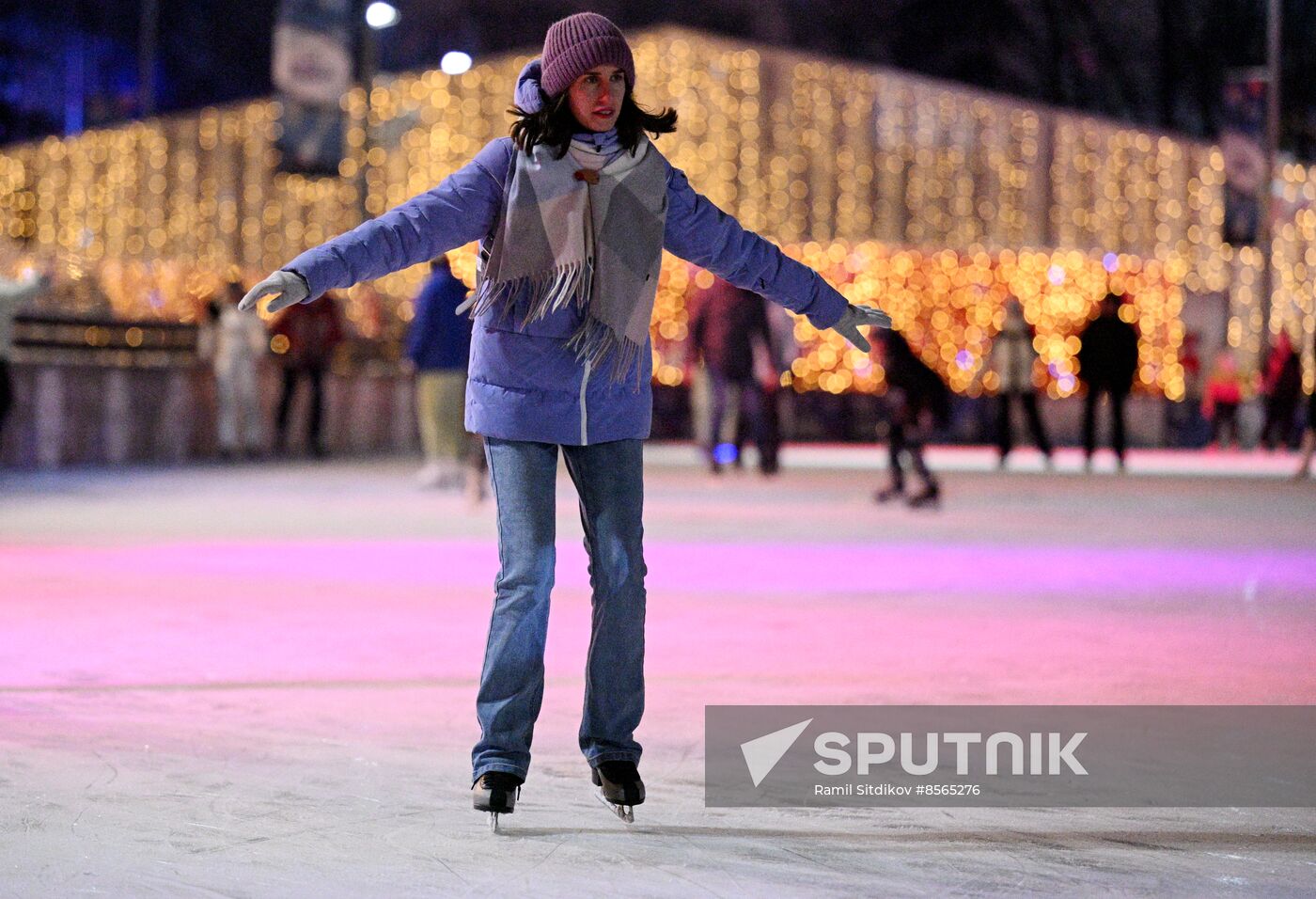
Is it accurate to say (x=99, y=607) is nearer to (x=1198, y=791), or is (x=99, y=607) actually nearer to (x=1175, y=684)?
(x=1175, y=684)

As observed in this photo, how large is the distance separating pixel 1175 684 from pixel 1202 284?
25702mm

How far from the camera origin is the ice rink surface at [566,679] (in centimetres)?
382

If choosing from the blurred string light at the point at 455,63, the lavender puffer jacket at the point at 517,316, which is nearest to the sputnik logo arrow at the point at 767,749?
the lavender puffer jacket at the point at 517,316

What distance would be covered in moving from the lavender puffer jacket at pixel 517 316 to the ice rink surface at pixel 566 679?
0.80 m

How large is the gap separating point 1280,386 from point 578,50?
25102mm

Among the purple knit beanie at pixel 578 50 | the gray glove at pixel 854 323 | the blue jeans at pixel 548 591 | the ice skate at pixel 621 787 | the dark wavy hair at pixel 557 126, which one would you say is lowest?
the ice skate at pixel 621 787

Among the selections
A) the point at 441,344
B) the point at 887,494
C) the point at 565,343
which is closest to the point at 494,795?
the point at 565,343

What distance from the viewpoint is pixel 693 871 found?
377 centimetres

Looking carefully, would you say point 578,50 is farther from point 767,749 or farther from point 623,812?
point 767,749

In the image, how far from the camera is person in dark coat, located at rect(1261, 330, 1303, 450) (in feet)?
90.5

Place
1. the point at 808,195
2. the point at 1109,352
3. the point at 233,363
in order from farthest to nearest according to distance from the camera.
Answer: the point at 808,195 < the point at 233,363 < the point at 1109,352

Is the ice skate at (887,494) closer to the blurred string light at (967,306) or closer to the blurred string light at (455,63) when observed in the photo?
the blurred string light at (455,63)

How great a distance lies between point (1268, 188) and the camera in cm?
2878

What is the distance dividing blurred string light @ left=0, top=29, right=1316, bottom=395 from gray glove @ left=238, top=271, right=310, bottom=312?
20146mm
